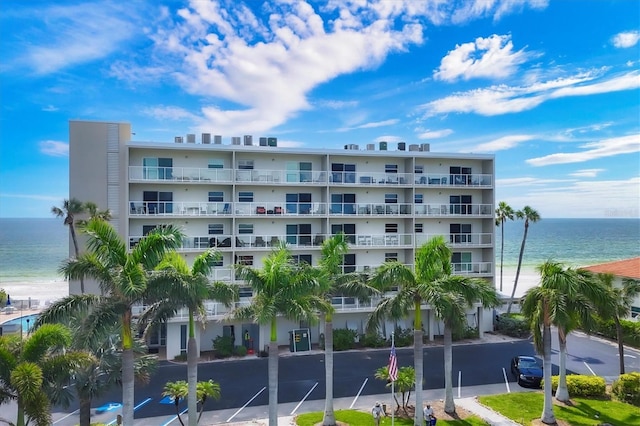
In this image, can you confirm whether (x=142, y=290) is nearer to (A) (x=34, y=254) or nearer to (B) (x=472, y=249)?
(B) (x=472, y=249)

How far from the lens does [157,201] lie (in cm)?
2947

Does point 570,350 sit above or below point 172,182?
below

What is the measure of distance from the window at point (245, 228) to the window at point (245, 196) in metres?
1.67

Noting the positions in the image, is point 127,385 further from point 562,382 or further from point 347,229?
A: point 347,229

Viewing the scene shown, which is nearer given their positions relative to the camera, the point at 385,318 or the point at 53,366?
the point at 53,366

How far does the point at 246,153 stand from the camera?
101 feet

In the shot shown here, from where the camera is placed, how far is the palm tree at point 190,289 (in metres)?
13.5

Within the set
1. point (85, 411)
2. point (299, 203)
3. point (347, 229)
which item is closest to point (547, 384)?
point (85, 411)

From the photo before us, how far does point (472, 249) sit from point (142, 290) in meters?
27.8

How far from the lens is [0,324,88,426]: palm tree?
1088 centimetres

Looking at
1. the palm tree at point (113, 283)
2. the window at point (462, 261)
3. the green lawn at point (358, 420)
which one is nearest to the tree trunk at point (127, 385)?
the palm tree at point (113, 283)

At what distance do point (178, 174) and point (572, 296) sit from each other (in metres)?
23.7

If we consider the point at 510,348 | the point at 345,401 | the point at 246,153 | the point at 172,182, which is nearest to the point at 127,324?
the point at 345,401

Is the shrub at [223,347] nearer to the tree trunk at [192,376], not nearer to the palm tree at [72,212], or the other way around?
the palm tree at [72,212]
